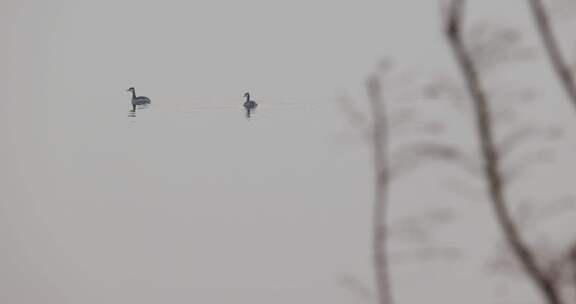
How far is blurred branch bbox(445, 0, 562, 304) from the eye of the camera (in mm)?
1423

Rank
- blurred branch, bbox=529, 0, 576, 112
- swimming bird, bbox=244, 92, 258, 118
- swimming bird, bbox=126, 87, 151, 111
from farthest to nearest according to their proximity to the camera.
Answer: swimming bird, bbox=126, 87, 151, 111 → swimming bird, bbox=244, 92, 258, 118 → blurred branch, bbox=529, 0, 576, 112

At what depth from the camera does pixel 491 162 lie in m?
1.52

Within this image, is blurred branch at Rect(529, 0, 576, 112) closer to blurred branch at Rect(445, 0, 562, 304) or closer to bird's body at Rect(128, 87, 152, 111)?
blurred branch at Rect(445, 0, 562, 304)

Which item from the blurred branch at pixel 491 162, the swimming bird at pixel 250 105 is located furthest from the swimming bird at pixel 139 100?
the blurred branch at pixel 491 162

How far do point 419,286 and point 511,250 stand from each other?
4.83 meters

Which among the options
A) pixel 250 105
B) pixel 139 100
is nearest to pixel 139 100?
pixel 139 100

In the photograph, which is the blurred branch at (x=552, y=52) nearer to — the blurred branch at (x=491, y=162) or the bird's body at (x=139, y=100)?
the blurred branch at (x=491, y=162)

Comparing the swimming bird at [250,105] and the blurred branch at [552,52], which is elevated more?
the swimming bird at [250,105]

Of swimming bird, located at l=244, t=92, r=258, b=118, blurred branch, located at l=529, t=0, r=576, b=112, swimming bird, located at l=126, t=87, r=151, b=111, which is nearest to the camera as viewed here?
blurred branch, located at l=529, t=0, r=576, b=112

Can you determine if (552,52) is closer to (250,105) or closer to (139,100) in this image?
(250,105)

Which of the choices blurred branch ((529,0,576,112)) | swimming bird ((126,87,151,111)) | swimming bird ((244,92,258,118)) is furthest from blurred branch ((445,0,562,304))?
swimming bird ((126,87,151,111))

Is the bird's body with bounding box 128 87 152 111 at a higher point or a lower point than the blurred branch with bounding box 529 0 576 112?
higher

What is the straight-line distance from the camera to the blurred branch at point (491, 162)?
1423 mm

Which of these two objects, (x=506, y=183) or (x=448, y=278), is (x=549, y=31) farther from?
(x=448, y=278)
